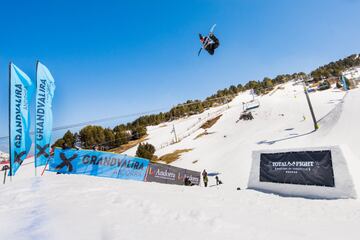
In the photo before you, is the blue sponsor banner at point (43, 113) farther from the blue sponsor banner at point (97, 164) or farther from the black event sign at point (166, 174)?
the black event sign at point (166, 174)

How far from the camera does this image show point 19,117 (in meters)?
11.6

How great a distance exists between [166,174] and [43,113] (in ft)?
37.1

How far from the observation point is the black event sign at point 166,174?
19.2 meters

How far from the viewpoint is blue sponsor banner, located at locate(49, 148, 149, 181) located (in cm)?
1368

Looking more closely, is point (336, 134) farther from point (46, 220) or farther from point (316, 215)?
point (46, 220)

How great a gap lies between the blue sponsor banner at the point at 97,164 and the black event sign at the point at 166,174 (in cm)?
73

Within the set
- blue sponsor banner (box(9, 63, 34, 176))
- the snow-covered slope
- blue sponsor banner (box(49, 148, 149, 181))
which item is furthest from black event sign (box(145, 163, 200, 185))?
blue sponsor banner (box(9, 63, 34, 176))

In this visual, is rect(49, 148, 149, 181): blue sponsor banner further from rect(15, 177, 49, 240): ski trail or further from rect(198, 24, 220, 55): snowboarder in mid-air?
rect(198, 24, 220, 55): snowboarder in mid-air

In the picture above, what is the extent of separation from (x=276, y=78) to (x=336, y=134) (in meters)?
134

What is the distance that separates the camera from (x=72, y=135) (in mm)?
84750

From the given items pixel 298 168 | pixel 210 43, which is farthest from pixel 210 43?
pixel 298 168

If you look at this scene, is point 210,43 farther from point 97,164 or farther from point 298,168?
point 97,164

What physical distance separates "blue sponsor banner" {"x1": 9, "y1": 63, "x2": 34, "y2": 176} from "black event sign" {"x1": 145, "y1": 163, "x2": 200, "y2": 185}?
31.2 ft

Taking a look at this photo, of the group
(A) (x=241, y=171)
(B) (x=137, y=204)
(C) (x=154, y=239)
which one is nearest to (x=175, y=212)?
(B) (x=137, y=204)
